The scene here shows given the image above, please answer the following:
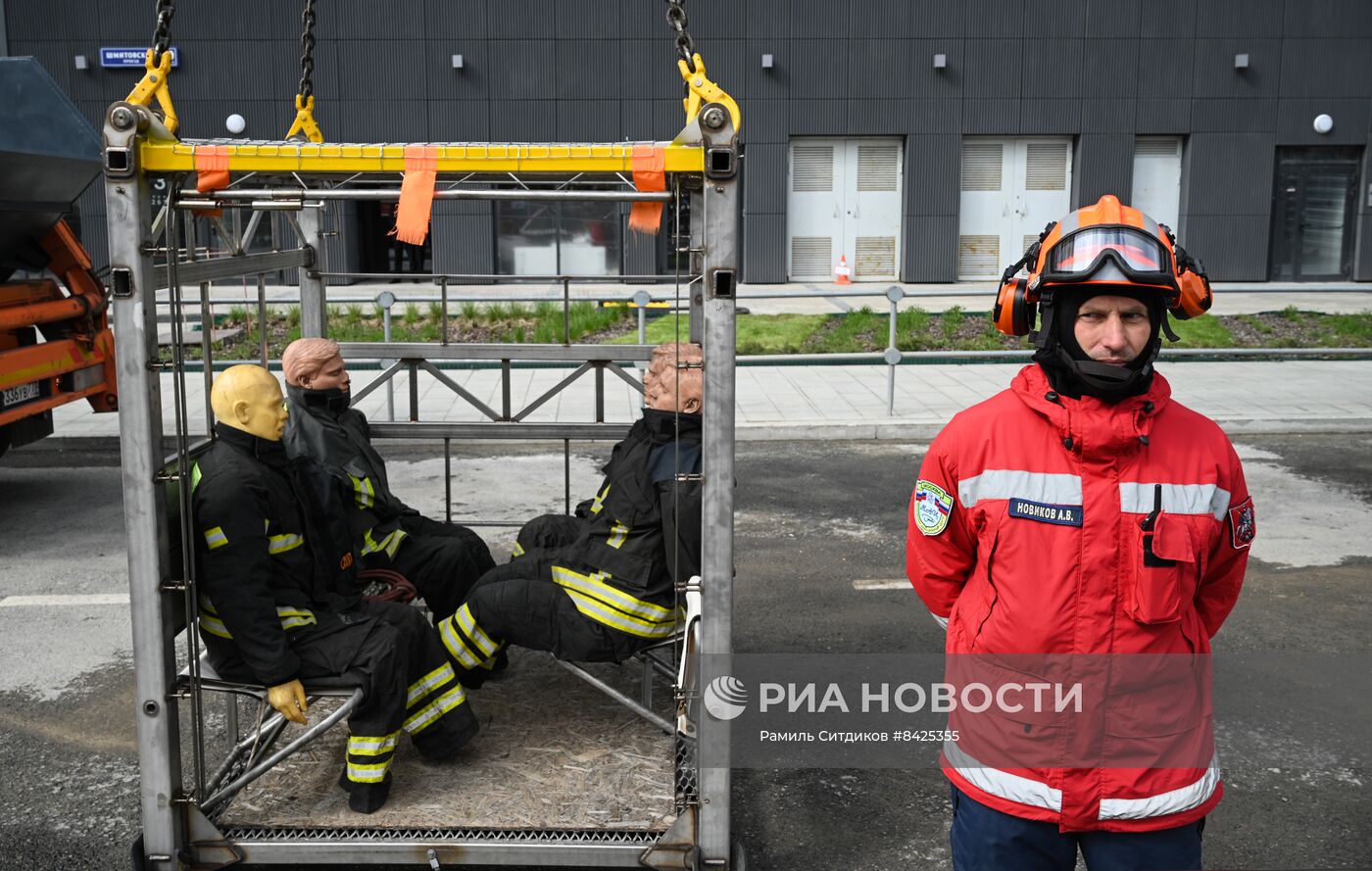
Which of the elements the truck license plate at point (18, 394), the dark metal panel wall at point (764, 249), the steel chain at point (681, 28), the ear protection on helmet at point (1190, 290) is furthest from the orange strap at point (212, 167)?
the dark metal panel wall at point (764, 249)

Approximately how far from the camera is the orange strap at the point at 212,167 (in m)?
3.49

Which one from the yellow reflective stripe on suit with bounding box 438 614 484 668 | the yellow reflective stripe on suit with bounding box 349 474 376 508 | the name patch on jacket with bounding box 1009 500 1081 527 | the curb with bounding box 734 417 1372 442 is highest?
the name patch on jacket with bounding box 1009 500 1081 527

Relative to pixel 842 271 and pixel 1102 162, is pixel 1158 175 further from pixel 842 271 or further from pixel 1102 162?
pixel 842 271

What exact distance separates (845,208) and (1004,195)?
3306 millimetres

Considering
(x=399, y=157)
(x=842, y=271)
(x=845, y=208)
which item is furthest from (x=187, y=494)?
(x=845, y=208)

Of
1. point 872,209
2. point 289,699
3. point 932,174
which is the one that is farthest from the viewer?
point 872,209

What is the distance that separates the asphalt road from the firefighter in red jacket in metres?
1.69

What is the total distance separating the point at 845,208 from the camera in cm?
2655

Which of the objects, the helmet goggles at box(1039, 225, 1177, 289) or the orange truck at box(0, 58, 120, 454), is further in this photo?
the orange truck at box(0, 58, 120, 454)

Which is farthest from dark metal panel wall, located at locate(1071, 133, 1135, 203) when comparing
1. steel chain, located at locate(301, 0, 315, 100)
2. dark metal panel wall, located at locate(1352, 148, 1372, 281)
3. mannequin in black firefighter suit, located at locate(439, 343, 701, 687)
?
mannequin in black firefighter suit, located at locate(439, 343, 701, 687)

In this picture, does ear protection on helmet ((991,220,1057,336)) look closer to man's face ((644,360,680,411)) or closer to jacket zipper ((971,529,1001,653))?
jacket zipper ((971,529,1001,653))

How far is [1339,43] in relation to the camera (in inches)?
1009

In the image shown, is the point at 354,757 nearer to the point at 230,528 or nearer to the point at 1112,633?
the point at 230,528

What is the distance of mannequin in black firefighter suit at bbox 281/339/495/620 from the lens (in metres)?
4.89
